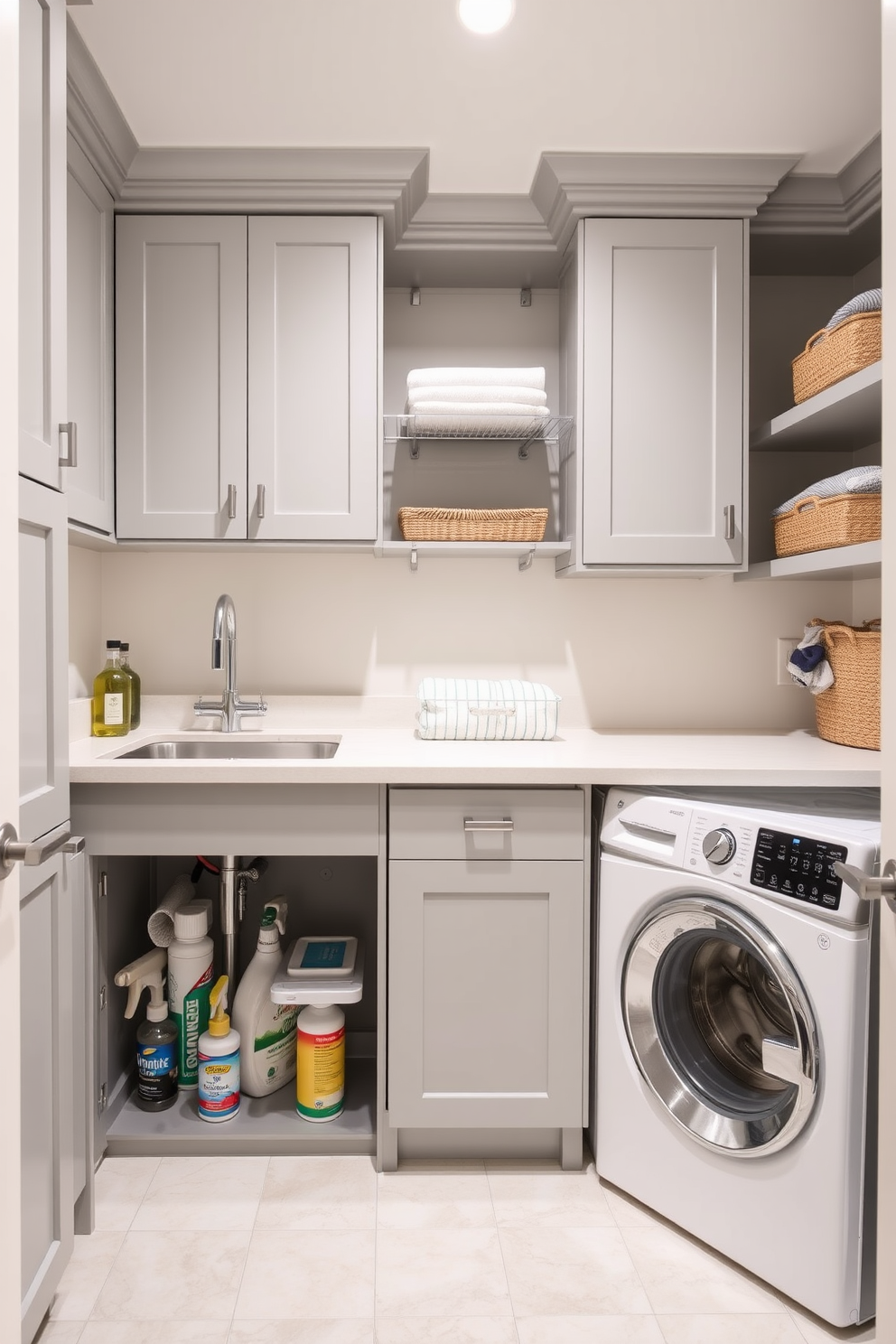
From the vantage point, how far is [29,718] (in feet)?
4.00

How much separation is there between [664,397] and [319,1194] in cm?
201

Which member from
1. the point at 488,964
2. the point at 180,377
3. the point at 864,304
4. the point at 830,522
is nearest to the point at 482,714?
the point at 488,964

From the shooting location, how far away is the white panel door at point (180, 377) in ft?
6.37

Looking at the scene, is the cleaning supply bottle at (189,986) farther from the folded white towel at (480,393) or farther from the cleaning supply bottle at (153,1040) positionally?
the folded white towel at (480,393)

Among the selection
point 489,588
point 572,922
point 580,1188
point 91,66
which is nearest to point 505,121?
point 91,66

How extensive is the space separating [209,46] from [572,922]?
1.94 metres

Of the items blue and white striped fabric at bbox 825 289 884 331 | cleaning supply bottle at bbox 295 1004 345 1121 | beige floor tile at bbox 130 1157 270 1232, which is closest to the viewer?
beige floor tile at bbox 130 1157 270 1232

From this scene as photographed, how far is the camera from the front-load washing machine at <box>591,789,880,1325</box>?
4.23ft

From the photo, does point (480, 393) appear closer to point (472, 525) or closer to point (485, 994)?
point (472, 525)

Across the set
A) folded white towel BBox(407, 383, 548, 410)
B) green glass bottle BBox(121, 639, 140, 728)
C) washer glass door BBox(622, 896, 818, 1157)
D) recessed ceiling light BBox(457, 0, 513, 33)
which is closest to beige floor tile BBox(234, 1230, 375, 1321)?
washer glass door BBox(622, 896, 818, 1157)

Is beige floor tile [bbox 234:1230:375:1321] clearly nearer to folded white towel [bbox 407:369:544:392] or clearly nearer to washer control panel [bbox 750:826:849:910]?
washer control panel [bbox 750:826:849:910]

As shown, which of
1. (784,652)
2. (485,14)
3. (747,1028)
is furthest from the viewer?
(784,652)

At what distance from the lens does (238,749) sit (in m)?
2.13

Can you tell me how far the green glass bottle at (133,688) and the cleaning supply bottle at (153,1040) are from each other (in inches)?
24.9
